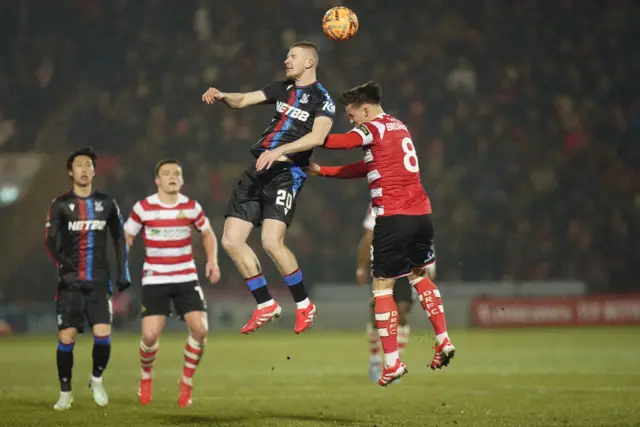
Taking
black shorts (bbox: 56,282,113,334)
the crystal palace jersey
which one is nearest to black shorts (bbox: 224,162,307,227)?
the crystal palace jersey

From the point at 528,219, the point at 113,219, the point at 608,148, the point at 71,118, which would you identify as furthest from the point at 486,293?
the point at 113,219

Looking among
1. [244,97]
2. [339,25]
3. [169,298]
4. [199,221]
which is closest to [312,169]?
[244,97]

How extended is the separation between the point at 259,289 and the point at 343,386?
370cm

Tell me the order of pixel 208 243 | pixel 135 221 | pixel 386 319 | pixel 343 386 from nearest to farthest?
pixel 386 319 < pixel 135 221 < pixel 208 243 < pixel 343 386

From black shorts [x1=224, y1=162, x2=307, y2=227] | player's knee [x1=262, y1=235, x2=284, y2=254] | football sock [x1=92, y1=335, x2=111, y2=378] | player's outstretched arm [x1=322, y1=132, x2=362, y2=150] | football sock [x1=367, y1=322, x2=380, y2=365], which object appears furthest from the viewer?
football sock [x1=367, y1=322, x2=380, y2=365]

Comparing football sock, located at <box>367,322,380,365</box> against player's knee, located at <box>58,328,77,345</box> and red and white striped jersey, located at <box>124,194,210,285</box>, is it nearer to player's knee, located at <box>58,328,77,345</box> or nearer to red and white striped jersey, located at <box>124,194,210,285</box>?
red and white striped jersey, located at <box>124,194,210,285</box>

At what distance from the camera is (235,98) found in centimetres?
790

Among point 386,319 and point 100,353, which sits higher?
point 386,319

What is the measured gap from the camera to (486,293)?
2167 centimetres

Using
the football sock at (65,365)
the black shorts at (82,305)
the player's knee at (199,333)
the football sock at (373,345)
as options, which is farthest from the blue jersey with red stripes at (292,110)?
the football sock at (373,345)

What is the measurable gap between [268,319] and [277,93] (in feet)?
6.12

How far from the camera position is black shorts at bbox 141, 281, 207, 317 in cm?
966

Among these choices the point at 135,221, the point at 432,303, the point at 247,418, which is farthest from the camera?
the point at 135,221

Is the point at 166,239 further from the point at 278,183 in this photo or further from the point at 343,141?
the point at 343,141
